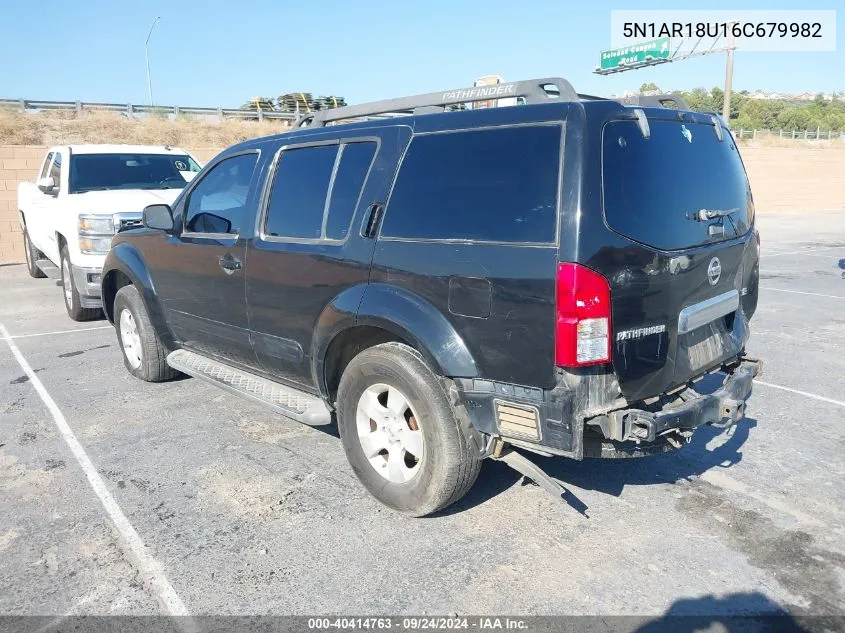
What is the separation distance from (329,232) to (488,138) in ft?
3.64

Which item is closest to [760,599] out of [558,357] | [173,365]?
[558,357]

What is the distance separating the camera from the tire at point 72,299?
7875 millimetres

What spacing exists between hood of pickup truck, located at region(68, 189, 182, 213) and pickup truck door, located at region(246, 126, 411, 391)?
3922mm

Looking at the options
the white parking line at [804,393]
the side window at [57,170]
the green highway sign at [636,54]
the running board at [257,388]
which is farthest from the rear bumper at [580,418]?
the green highway sign at [636,54]

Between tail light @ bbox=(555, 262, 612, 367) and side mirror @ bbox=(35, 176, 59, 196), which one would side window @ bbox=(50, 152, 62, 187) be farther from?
tail light @ bbox=(555, 262, 612, 367)

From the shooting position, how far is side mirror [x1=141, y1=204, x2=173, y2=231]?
16.1ft

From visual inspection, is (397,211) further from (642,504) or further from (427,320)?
(642,504)

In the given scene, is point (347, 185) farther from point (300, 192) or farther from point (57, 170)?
point (57, 170)

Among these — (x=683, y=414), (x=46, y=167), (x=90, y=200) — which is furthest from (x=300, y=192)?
(x=46, y=167)

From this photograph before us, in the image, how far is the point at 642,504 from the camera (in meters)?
3.67

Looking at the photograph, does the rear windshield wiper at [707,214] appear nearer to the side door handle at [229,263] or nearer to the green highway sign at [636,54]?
the side door handle at [229,263]

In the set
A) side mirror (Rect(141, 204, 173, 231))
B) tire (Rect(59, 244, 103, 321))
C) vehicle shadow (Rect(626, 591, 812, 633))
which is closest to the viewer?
vehicle shadow (Rect(626, 591, 812, 633))

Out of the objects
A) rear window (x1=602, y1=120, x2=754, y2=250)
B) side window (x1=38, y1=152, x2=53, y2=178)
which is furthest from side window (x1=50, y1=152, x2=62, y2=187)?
rear window (x1=602, y1=120, x2=754, y2=250)

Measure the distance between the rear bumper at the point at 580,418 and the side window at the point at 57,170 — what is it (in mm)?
7501
